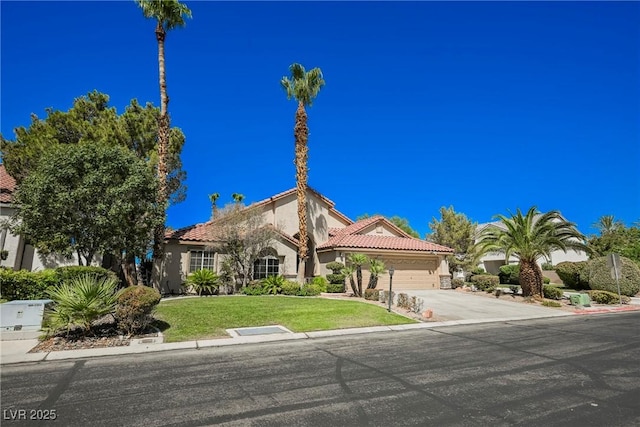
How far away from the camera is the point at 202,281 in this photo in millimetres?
20953

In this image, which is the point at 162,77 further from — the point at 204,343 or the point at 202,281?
the point at 204,343

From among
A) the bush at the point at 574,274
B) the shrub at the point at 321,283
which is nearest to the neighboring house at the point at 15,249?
the shrub at the point at 321,283

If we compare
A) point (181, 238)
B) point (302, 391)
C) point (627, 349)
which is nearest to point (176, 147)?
point (181, 238)

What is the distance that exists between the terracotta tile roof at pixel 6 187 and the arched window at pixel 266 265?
14112 millimetres

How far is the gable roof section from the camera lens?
993 inches

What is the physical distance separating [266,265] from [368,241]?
7.66 m

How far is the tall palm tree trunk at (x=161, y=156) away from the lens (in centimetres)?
2034

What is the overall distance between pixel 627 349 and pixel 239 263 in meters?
18.8

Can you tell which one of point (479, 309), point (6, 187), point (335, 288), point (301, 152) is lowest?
point (479, 309)

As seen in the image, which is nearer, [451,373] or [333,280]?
[451,373]

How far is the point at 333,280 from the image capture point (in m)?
23.1

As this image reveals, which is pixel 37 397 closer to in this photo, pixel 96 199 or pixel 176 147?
pixel 96 199

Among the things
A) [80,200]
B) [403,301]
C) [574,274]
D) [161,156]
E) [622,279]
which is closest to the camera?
[403,301]

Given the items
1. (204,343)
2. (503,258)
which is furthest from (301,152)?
(503,258)
